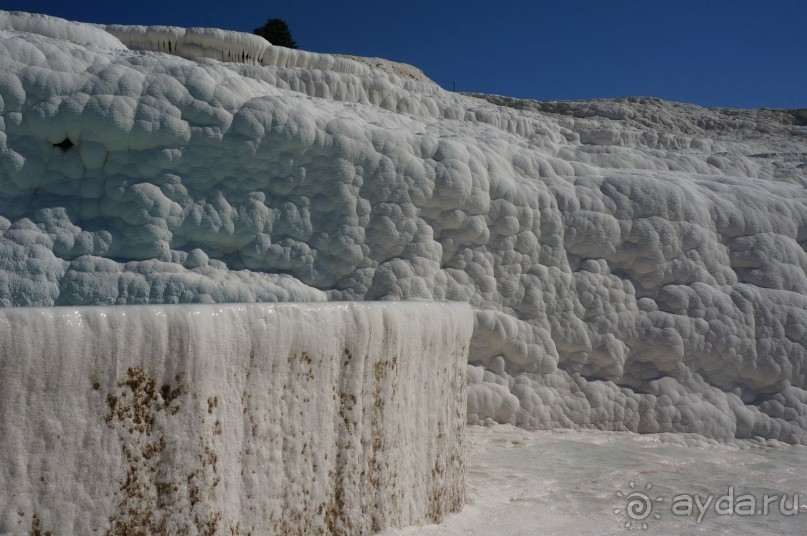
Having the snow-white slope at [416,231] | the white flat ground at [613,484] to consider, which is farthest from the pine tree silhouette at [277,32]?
the white flat ground at [613,484]

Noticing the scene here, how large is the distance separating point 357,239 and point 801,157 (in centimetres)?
594

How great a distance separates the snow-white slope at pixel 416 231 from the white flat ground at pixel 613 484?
28 centimetres

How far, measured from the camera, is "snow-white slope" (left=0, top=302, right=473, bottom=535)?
2.19 m

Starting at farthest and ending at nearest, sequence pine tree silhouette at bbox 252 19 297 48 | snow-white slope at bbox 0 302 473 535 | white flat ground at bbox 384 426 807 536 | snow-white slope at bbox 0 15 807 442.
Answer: pine tree silhouette at bbox 252 19 297 48 → snow-white slope at bbox 0 15 807 442 → white flat ground at bbox 384 426 807 536 → snow-white slope at bbox 0 302 473 535

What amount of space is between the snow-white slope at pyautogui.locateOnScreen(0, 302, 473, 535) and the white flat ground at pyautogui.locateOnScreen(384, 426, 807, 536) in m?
0.46

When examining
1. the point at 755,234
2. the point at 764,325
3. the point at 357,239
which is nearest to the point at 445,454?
the point at 357,239

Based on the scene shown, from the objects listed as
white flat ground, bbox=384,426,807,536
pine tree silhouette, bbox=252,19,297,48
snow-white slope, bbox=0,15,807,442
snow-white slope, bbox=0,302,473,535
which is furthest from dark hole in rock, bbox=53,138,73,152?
pine tree silhouette, bbox=252,19,297,48

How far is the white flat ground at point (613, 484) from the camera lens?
3.77 m

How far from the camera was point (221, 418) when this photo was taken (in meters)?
2.57

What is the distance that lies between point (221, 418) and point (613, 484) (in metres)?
2.80

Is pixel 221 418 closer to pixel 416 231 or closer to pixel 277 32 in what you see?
pixel 416 231

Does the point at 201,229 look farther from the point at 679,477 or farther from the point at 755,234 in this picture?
the point at 755,234

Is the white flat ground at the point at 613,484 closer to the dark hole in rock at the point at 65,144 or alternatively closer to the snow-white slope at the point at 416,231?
the snow-white slope at the point at 416,231

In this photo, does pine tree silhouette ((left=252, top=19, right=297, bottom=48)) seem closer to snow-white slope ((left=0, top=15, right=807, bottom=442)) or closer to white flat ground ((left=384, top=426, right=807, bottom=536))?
snow-white slope ((left=0, top=15, right=807, bottom=442))
